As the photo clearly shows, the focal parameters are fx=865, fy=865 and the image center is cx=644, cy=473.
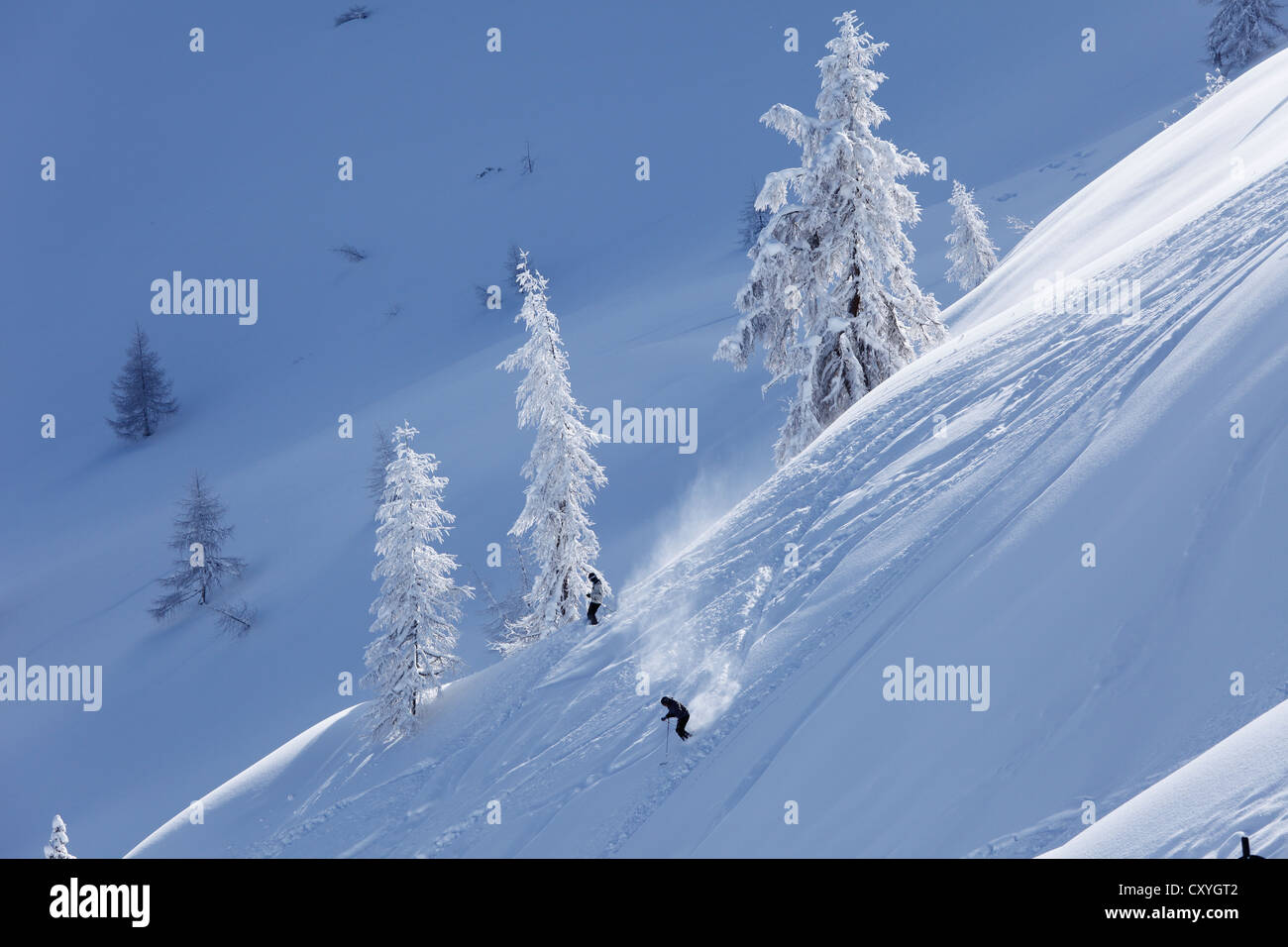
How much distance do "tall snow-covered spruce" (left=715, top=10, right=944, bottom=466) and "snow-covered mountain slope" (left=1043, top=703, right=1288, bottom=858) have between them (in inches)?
545

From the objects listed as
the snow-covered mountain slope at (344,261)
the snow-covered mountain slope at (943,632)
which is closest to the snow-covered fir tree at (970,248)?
the snow-covered mountain slope at (344,261)

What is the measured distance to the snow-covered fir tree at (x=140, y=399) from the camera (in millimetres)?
63375

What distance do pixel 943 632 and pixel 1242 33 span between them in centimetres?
4554

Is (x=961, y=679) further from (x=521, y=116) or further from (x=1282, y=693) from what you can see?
(x=521, y=116)

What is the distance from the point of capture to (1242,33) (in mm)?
40500

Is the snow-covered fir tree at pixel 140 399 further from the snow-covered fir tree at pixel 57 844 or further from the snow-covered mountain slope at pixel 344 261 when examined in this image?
the snow-covered fir tree at pixel 57 844

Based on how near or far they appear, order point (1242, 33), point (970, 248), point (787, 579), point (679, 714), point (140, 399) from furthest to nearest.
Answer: point (140, 399), point (970, 248), point (1242, 33), point (787, 579), point (679, 714)

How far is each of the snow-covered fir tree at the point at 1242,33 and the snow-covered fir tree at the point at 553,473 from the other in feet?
128

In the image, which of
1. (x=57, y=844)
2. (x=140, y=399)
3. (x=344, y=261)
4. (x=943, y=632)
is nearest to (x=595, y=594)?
(x=943, y=632)

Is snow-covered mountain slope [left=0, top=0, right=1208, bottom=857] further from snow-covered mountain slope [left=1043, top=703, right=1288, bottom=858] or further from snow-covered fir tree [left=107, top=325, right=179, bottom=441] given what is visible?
snow-covered mountain slope [left=1043, top=703, right=1288, bottom=858]

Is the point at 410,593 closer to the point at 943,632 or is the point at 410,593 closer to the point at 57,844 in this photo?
the point at 57,844

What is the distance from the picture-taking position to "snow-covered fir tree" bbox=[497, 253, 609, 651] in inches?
803

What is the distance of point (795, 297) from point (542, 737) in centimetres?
1168

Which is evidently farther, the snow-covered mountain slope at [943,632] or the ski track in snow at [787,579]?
the ski track in snow at [787,579]
